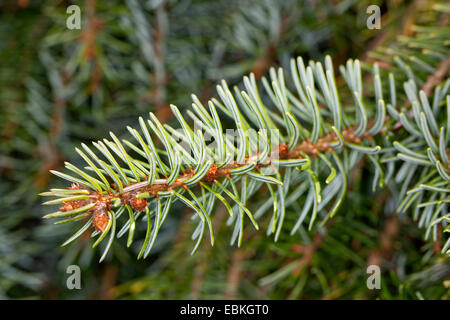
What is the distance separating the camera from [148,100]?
0.49 metres

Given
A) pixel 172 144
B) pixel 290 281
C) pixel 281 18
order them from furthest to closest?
1. pixel 281 18
2. pixel 290 281
3. pixel 172 144

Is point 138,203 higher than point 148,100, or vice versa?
point 148,100

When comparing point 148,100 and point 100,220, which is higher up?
point 148,100

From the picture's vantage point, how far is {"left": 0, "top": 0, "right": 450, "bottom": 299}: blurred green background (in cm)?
42

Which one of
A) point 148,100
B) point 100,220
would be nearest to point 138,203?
point 100,220

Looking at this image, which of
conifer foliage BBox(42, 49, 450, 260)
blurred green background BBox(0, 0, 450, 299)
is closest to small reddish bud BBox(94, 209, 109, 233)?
conifer foliage BBox(42, 49, 450, 260)

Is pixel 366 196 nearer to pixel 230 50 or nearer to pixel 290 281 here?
pixel 290 281

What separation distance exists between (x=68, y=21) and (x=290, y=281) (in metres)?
0.36

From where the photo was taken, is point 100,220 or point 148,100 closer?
point 100,220

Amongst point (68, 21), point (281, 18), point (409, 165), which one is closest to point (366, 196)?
point (409, 165)

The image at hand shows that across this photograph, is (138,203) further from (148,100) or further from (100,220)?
(148,100)

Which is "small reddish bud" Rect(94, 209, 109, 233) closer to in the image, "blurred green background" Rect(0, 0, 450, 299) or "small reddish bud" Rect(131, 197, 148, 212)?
"small reddish bud" Rect(131, 197, 148, 212)

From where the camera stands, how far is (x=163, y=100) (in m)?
0.49
